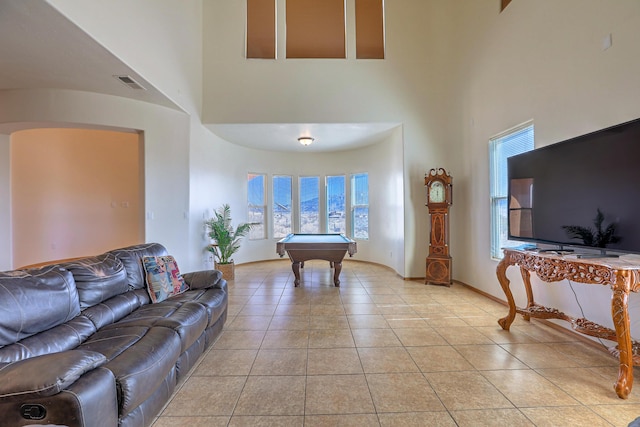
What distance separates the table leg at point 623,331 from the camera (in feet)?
6.48

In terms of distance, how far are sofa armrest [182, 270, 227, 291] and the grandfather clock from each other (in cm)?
353

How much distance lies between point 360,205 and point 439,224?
283 cm

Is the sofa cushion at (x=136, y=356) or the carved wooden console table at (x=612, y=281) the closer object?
the sofa cushion at (x=136, y=356)

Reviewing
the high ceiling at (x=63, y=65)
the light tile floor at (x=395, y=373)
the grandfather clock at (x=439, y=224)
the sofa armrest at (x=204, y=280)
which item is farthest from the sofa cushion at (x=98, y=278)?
the grandfather clock at (x=439, y=224)

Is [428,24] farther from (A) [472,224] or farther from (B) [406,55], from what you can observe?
(A) [472,224]

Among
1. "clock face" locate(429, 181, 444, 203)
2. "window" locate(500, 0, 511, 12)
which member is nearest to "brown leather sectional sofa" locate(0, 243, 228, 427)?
"clock face" locate(429, 181, 444, 203)

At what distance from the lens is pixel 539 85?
3.27 meters

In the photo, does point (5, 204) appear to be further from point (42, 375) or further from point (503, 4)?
point (503, 4)

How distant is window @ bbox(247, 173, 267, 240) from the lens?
292 inches

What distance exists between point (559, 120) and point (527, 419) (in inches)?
112

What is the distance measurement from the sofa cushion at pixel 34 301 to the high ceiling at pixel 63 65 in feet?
7.60

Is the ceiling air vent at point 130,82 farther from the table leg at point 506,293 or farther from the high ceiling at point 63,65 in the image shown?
the table leg at point 506,293

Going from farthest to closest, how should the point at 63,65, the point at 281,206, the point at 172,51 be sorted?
1. the point at 281,206
2. the point at 172,51
3. the point at 63,65

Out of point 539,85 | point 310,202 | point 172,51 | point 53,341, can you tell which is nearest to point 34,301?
point 53,341
